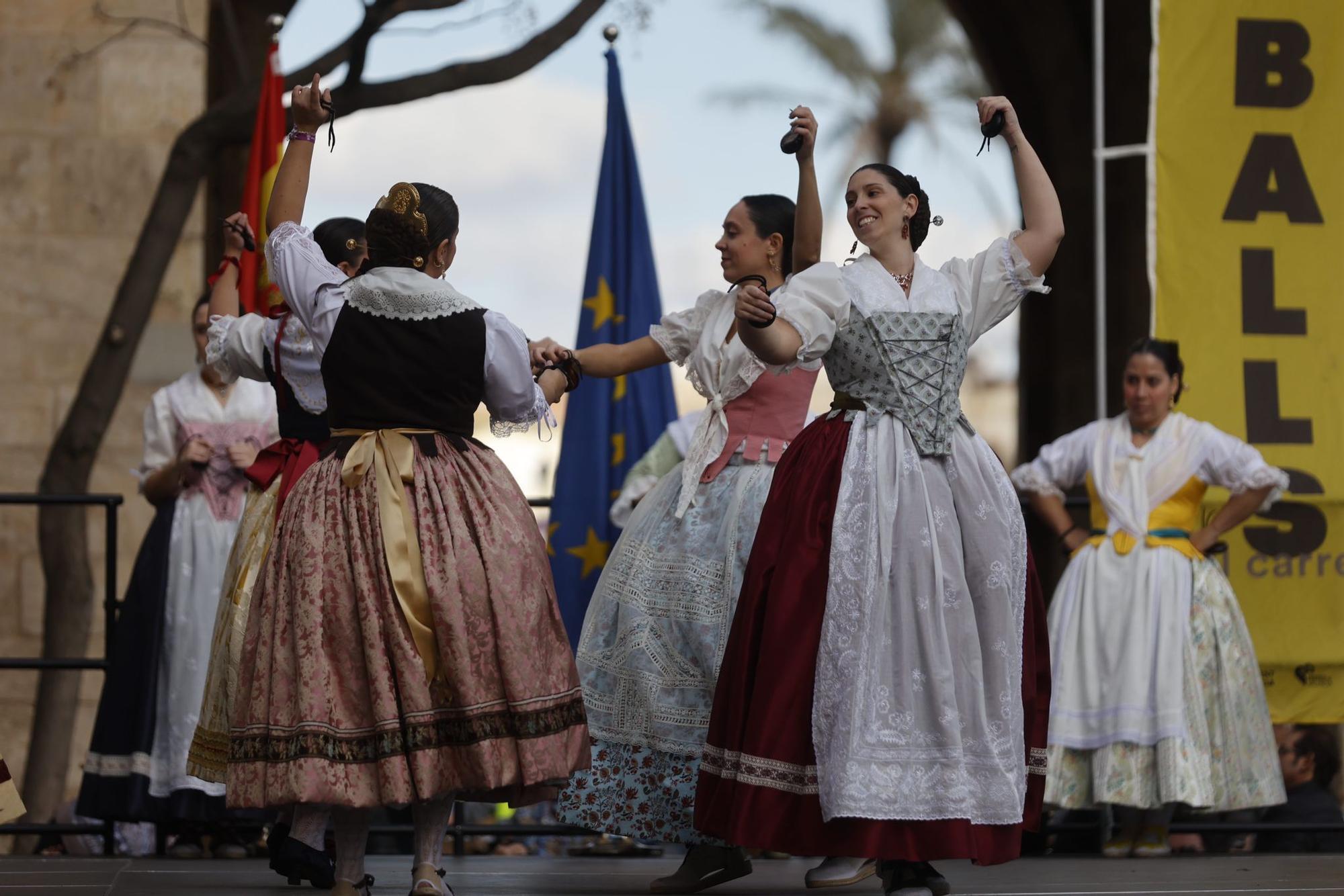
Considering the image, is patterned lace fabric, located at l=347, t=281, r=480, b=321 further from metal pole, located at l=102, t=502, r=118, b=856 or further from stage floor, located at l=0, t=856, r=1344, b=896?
metal pole, located at l=102, t=502, r=118, b=856

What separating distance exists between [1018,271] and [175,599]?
3016 millimetres

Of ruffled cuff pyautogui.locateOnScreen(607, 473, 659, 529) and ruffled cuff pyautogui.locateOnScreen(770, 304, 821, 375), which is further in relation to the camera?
ruffled cuff pyautogui.locateOnScreen(607, 473, 659, 529)

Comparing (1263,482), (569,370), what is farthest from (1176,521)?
(569,370)

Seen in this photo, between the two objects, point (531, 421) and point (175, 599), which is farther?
point (175, 599)

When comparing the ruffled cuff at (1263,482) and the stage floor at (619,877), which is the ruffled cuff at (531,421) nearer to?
the stage floor at (619,877)

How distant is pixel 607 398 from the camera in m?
7.23

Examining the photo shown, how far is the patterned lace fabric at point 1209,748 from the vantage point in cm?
616

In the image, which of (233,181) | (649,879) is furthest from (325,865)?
(233,181)

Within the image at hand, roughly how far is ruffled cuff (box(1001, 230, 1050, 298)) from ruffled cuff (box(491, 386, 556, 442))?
44.7 inches

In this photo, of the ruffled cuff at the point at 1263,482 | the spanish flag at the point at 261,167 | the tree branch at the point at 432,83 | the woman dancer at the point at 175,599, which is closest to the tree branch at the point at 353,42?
the tree branch at the point at 432,83

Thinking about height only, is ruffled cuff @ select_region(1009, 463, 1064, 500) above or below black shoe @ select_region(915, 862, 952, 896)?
above

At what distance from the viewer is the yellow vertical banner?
21.4ft

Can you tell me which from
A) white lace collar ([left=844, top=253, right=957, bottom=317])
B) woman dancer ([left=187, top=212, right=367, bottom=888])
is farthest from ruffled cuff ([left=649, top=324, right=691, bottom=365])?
woman dancer ([left=187, top=212, right=367, bottom=888])

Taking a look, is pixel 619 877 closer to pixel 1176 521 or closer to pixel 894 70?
pixel 1176 521
